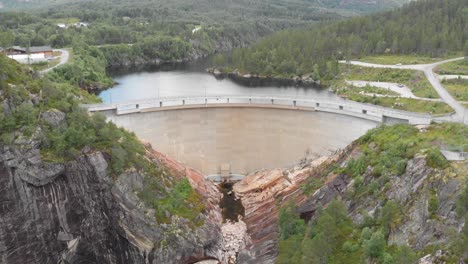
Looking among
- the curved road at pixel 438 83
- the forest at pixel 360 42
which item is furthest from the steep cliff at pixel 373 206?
the forest at pixel 360 42

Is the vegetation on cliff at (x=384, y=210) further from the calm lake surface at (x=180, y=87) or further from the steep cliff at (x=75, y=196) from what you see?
the calm lake surface at (x=180, y=87)

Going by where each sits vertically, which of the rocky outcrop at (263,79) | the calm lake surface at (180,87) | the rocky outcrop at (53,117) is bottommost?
the calm lake surface at (180,87)

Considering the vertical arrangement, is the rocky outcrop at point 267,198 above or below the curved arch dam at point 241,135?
below

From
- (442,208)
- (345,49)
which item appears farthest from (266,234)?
(345,49)

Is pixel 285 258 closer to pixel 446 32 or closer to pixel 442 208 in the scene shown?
pixel 442 208

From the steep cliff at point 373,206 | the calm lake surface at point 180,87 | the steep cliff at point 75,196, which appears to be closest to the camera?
the steep cliff at point 373,206

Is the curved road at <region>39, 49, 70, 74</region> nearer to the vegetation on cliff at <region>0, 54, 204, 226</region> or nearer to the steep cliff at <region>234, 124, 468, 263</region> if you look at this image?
the vegetation on cliff at <region>0, 54, 204, 226</region>

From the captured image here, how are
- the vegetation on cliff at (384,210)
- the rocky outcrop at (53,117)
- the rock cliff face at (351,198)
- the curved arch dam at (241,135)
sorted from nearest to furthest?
the vegetation on cliff at (384,210)
the rock cliff face at (351,198)
the rocky outcrop at (53,117)
the curved arch dam at (241,135)

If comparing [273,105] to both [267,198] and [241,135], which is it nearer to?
[241,135]
